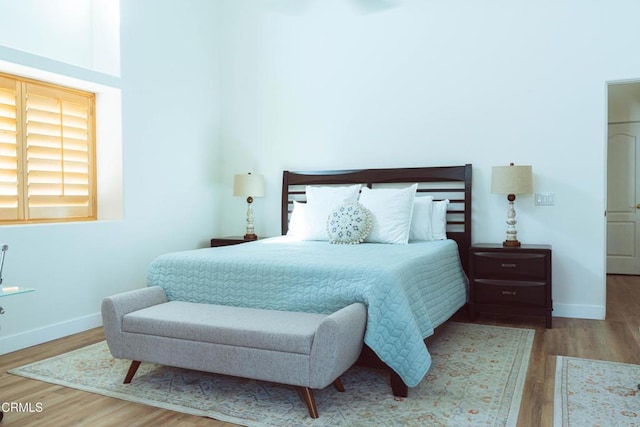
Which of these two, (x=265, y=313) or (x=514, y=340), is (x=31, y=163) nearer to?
(x=265, y=313)

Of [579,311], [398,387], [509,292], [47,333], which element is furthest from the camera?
[579,311]

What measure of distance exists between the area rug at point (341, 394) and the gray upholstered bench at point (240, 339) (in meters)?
0.14

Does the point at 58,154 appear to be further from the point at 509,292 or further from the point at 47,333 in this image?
the point at 509,292

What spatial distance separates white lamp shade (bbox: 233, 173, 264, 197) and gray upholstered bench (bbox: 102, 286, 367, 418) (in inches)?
85.0

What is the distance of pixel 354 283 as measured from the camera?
275 centimetres

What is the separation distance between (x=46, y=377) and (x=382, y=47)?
381 cm

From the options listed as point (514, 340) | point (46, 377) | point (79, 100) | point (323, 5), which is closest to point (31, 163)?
point (79, 100)

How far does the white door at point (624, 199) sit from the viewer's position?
258 inches

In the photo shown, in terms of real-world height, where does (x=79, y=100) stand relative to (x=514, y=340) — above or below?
above

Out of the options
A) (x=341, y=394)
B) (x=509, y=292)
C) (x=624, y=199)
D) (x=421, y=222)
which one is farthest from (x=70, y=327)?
(x=624, y=199)

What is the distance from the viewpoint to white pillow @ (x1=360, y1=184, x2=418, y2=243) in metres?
4.13

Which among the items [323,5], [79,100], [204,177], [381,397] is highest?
[323,5]

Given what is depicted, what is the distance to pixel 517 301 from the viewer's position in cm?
405

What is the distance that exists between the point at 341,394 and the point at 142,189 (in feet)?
9.06
